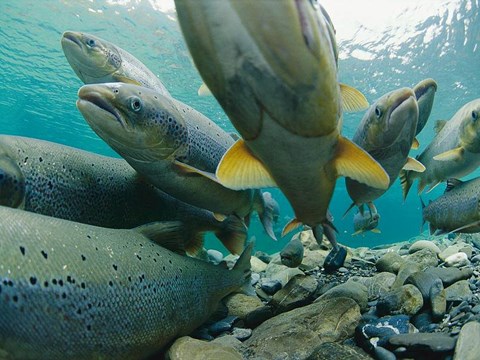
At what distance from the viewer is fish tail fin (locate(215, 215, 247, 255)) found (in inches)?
190

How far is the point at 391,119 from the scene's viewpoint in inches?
118

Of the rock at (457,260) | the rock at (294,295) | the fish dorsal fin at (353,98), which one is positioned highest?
the fish dorsal fin at (353,98)

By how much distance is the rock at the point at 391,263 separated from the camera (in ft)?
14.7

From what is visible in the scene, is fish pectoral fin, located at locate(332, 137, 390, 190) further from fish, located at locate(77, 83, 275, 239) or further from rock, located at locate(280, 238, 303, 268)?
rock, located at locate(280, 238, 303, 268)

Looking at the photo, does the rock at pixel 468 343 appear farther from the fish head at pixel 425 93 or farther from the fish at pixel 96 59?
the fish at pixel 96 59

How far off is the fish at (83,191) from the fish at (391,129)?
210cm

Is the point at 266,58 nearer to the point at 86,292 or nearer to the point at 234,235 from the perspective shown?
the point at 86,292

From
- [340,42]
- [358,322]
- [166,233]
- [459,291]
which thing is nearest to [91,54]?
[166,233]

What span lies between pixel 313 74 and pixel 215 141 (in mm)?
2475

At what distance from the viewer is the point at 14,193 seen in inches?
118

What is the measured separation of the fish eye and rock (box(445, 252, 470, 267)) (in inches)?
164

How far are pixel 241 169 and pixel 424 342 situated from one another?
5.71 feet

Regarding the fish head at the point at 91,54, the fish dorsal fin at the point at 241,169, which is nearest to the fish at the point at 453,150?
the fish dorsal fin at the point at 241,169

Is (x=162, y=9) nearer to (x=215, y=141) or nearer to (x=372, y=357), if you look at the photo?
(x=215, y=141)
